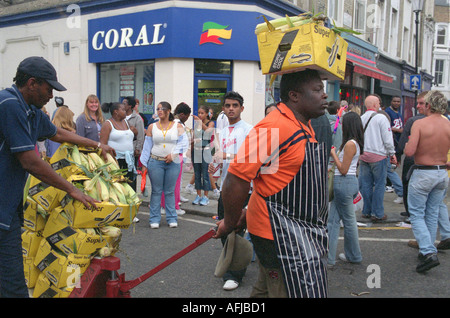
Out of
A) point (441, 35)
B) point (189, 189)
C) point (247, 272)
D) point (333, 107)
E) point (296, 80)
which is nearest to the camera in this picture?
point (296, 80)

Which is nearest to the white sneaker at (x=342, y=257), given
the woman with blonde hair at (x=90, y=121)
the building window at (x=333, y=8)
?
the woman with blonde hair at (x=90, y=121)

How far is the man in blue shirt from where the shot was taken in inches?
105

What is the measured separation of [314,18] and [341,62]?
1.17 feet

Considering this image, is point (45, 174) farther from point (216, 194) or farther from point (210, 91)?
point (210, 91)

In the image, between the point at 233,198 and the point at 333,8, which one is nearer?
the point at 233,198

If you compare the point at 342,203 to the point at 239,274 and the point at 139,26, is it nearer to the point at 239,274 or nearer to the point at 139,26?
the point at 239,274

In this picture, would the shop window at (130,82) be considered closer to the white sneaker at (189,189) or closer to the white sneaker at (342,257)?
the white sneaker at (189,189)

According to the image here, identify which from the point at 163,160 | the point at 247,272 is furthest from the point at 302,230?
the point at 163,160

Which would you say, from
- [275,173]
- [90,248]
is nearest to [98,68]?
[90,248]

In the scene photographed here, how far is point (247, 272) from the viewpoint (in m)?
4.68

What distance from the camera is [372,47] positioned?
19.8 meters

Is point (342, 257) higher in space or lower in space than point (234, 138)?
lower

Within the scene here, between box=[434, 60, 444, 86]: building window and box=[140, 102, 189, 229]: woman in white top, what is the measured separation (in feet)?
153

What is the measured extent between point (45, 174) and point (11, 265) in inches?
26.1
